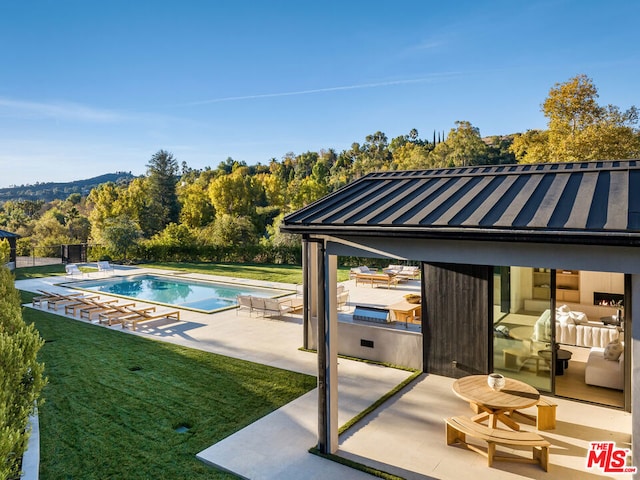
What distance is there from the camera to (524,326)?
24.7 feet

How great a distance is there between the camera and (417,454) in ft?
18.3

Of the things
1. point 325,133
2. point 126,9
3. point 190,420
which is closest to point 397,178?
point 190,420

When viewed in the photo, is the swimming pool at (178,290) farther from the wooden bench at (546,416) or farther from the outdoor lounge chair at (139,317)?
the wooden bench at (546,416)

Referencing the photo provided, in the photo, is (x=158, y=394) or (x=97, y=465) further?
(x=158, y=394)

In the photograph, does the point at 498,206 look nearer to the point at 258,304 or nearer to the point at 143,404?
the point at 143,404

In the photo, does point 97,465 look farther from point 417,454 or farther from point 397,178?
point 397,178

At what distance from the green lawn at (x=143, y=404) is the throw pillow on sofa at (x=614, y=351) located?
206 inches

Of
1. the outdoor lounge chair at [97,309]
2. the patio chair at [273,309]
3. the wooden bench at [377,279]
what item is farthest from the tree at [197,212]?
the patio chair at [273,309]

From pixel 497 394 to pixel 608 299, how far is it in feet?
14.3

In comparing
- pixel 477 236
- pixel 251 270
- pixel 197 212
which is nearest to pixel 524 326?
pixel 477 236

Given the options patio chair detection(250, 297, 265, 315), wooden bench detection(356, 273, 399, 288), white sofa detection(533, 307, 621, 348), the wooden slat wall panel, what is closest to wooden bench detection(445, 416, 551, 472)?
the wooden slat wall panel

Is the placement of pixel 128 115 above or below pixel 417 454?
above

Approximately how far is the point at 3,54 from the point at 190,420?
32029 millimetres

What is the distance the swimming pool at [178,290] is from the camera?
57.1ft
